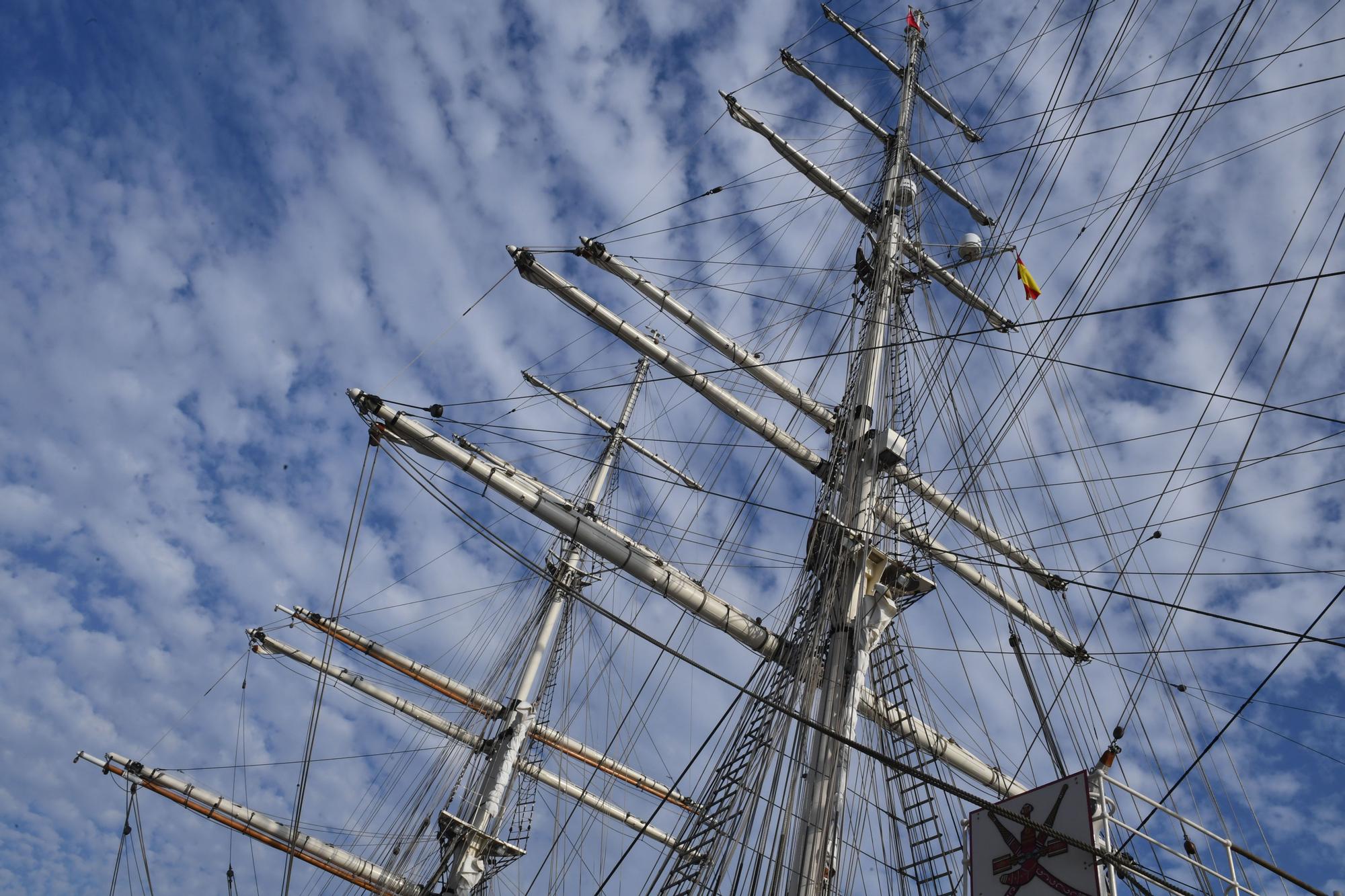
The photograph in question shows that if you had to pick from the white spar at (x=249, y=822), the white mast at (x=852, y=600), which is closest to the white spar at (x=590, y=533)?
the white mast at (x=852, y=600)

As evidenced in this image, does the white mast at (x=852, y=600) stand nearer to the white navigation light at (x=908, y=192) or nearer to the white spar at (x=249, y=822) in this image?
the white navigation light at (x=908, y=192)

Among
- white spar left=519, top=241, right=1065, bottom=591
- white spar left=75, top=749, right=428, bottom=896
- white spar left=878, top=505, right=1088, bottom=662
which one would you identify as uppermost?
white spar left=519, top=241, right=1065, bottom=591

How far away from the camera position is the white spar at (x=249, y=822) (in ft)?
68.3

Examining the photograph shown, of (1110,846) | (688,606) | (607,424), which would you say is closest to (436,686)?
(607,424)

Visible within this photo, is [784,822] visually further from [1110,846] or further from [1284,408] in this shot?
[1284,408]

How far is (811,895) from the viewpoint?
802 centimetres

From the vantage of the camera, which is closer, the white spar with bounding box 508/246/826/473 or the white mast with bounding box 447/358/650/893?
the white spar with bounding box 508/246/826/473

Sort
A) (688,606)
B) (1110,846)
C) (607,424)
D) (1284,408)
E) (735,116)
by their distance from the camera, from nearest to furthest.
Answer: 1. (1110,846)
2. (1284,408)
3. (688,606)
4. (735,116)
5. (607,424)

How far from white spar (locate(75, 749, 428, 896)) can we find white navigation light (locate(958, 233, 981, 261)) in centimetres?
1798

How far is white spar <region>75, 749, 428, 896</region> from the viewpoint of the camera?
20.8m

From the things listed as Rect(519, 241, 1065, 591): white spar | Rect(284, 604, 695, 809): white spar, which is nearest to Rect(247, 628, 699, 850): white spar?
Rect(284, 604, 695, 809): white spar

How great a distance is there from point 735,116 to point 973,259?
15.7 feet

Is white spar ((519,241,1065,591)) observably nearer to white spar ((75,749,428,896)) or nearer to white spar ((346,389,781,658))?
white spar ((346,389,781,658))

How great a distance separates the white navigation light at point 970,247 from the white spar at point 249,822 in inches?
708
